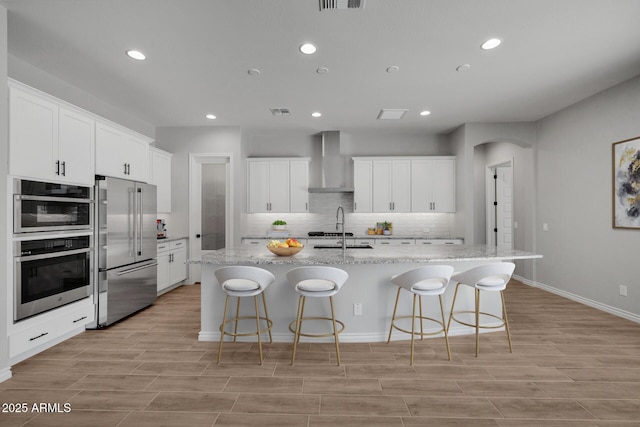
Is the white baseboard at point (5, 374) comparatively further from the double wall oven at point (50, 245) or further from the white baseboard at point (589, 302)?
the white baseboard at point (589, 302)

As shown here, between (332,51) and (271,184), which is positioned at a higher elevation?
(332,51)

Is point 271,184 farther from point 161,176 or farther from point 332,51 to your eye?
point 332,51

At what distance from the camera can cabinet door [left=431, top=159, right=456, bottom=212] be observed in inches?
248

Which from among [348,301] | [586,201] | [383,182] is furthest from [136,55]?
[586,201]

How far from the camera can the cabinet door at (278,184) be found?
640 cm

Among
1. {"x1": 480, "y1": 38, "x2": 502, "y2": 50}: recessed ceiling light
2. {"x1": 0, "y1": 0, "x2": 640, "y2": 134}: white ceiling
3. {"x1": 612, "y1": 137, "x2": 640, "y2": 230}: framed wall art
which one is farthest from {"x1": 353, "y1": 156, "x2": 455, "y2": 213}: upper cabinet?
{"x1": 480, "y1": 38, "x2": 502, "y2": 50}: recessed ceiling light

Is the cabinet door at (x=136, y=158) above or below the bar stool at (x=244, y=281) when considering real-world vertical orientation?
above

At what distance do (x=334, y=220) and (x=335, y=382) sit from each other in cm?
430

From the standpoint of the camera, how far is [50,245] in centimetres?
304

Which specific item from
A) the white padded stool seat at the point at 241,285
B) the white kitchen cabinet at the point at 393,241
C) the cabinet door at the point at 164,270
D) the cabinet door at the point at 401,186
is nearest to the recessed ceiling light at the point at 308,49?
the white padded stool seat at the point at 241,285

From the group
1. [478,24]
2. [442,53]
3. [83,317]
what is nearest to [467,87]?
[442,53]

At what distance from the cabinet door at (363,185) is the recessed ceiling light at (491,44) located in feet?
11.0

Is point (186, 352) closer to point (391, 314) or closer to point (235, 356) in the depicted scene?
point (235, 356)

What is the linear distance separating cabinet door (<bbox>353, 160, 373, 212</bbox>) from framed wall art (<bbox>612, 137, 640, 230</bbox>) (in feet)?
11.6
